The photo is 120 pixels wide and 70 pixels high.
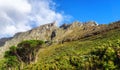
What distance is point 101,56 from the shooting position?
82.0 ft

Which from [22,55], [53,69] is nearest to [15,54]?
[22,55]

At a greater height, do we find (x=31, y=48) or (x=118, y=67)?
(x=31, y=48)

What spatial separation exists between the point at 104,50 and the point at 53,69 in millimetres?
5179

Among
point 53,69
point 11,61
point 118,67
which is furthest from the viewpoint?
point 11,61

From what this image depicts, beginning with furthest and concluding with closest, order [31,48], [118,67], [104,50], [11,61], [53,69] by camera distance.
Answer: [11,61]
[31,48]
[53,69]
[104,50]
[118,67]

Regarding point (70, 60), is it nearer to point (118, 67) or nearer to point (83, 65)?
point (83, 65)

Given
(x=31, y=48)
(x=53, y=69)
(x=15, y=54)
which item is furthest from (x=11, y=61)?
(x=53, y=69)

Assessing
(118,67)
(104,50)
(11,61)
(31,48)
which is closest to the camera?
(118,67)

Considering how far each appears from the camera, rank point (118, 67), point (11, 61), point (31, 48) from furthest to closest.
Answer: point (11, 61), point (31, 48), point (118, 67)

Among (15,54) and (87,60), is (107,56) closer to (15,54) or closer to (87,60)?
(87,60)

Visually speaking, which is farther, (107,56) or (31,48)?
(31,48)

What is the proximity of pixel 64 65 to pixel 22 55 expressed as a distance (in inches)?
2026

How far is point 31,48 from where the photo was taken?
7538 cm

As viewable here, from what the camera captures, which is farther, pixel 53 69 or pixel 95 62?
pixel 53 69
